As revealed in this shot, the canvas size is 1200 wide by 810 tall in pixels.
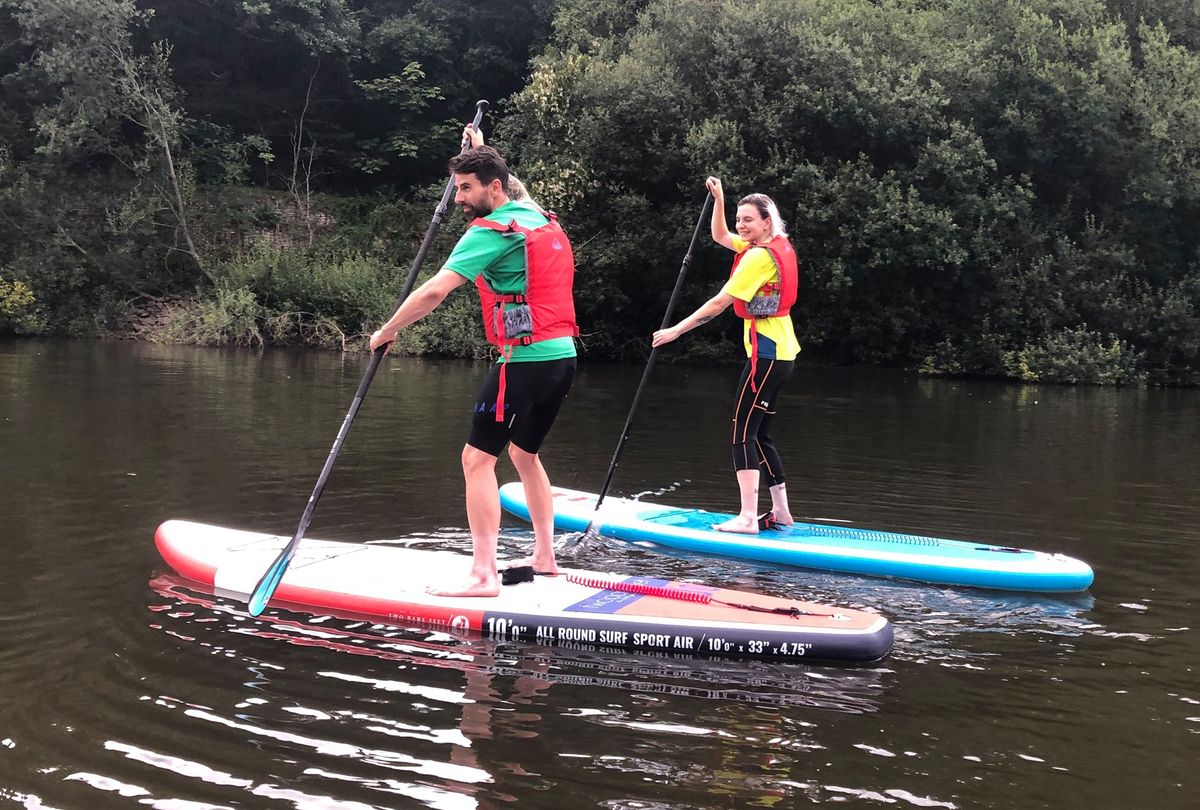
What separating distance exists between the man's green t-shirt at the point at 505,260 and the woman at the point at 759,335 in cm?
186

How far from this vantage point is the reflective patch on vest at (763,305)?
716 cm

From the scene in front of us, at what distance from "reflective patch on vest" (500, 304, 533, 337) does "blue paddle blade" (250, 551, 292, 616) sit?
1640 mm

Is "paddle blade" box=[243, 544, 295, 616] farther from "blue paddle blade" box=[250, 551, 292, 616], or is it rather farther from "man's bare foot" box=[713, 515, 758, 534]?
"man's bare foot" box=[713, 515, 758, 534]

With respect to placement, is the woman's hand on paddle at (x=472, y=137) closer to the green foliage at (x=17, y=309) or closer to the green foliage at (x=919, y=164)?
the green foliage at (x=919, y=164)

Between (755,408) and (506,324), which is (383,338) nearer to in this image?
(506,324)

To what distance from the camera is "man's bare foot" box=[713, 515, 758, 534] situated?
714cm

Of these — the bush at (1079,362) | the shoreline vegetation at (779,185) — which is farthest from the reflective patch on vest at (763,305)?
the bush at (1079,362)

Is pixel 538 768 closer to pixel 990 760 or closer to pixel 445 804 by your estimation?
pixel 445 804

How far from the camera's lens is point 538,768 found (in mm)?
3645

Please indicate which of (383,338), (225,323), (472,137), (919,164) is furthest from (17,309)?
(383,338)

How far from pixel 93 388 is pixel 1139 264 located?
24179 millimetres

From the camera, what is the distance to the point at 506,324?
5.25m

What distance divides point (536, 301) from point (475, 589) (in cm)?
146

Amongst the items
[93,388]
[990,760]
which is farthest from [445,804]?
[93,388]
